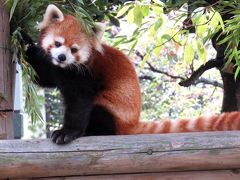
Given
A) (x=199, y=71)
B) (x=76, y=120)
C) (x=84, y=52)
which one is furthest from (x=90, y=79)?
(x=199, y=71)

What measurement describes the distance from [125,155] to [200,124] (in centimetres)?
49

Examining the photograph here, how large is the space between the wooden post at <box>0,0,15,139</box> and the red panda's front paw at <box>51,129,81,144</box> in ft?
0.92

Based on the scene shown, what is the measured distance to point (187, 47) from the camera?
9.04ft

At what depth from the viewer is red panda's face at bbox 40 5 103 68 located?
2.63m

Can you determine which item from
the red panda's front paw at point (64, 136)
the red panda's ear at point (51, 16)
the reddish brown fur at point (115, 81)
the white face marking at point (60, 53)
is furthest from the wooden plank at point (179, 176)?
the red panda's ear at point (51, 16)

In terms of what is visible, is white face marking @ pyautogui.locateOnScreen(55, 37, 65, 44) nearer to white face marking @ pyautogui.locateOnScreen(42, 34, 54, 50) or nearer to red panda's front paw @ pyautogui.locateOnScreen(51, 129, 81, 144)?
white face marking @ pyautogui.locateOnScreen(42, 34, 54, 50)

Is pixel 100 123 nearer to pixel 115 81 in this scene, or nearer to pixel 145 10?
pixel 115 81

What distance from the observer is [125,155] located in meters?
2.22

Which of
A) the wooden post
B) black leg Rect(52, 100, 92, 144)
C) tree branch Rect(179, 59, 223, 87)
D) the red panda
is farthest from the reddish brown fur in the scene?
tree branch Rect(179, 59, 223, 87)

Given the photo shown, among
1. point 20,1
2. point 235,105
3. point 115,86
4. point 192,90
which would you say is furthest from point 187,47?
point 192,90

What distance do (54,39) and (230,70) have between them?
1.20 m

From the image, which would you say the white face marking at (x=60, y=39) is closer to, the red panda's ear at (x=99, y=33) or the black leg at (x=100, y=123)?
the red panda's ear at (x=99, y=33)

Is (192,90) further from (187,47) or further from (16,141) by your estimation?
(16,141)

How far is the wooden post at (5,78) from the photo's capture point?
2424 millimetres
